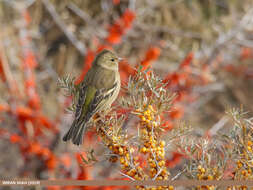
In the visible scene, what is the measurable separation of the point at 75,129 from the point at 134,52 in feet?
19.4

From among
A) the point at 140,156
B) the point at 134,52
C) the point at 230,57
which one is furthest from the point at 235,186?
Result: the point at 230,57

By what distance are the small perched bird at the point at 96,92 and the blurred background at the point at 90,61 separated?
11.5 inches

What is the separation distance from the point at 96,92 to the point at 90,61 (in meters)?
2.34

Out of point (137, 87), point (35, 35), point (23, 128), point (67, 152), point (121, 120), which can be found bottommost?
point (67, 152)

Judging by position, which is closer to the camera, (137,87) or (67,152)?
(137,87)

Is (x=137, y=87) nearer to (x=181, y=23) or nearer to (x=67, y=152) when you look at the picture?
(x=67, y=152)

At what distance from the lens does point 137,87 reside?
1.96 metres

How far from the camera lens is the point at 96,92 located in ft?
9.29

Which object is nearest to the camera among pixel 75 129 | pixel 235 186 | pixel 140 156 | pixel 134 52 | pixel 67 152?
pixel 235 186

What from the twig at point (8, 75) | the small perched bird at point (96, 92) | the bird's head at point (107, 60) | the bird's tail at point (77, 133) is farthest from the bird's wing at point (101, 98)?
the twig at point (8, 75)

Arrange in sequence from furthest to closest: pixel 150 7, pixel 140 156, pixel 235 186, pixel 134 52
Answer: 1. pixel 134 52
2. pixel 150 7
3. pixel 140 156
4. pixel 235 186

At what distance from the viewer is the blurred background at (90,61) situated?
495 centimetres

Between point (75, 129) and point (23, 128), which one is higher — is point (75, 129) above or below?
above

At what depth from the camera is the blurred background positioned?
195 inches
